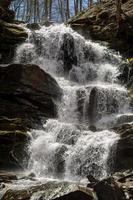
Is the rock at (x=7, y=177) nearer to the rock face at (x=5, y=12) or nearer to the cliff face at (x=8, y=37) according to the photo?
the cliff face at (x=8, y=37)

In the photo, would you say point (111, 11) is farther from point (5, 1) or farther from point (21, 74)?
point (21, 74)

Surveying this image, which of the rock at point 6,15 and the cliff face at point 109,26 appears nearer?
the rock at point 6,15

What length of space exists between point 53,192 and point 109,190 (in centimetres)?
145

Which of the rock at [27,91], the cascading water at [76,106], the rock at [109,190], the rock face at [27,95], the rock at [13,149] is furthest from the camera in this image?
the rock at [27,91]

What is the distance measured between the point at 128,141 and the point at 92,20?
1536 centimetres

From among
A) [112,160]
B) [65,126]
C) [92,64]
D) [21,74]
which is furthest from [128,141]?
[92,64]

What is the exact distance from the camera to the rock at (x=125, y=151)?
14094 millimetres

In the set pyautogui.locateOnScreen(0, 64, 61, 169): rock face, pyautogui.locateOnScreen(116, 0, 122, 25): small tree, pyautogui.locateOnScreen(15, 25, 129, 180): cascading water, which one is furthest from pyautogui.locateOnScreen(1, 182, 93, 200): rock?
pyautogui.locateOnScreen(116, 0, 122, 25): small tree

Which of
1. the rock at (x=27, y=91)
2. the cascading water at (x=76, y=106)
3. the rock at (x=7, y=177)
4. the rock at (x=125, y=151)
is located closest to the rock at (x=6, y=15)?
the cascading water at (x=76, y=106)

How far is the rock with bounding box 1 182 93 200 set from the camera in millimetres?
10359

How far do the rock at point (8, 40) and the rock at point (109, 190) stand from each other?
13871mm

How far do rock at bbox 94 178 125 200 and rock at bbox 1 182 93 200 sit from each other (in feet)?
0.78

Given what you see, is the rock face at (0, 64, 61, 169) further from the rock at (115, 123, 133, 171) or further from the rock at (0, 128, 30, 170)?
the rock at (115, 123, 133, 171)

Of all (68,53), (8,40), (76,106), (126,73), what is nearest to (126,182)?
(76,106)
